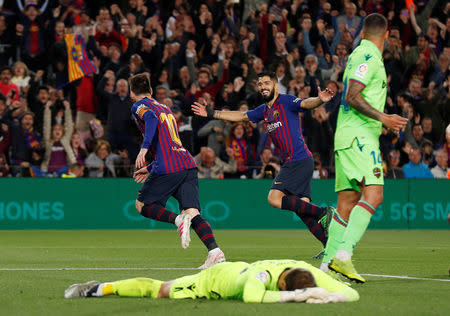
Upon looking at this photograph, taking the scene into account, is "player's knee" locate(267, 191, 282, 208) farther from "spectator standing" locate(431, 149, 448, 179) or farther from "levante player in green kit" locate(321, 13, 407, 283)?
"spectator standing" locate(431, 149, 448, 179)

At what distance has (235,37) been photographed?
2241 cm

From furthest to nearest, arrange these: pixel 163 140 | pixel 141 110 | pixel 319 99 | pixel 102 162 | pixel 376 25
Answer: pixel 102 162
pixel 163 140
pixel 141 110
pixel 319 99
pixel 376 25

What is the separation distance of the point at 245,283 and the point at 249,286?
135 millimetres

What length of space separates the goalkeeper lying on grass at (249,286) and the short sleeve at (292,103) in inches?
177

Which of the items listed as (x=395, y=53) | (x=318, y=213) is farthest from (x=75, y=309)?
(x=395, y=53)

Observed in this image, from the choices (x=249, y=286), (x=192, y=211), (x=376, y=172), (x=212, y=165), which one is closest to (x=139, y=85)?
(x=192, y=211)

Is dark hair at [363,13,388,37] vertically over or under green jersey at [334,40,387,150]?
over

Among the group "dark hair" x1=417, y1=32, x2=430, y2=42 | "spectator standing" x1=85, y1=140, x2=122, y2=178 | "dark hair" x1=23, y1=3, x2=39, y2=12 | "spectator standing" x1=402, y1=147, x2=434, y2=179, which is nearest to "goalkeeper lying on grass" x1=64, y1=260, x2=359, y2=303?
"spectator standing" x1=85, y1=140, x2=122, y2=178

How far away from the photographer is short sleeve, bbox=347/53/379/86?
816 cm

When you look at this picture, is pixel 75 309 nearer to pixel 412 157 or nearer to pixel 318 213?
pixel 318 213

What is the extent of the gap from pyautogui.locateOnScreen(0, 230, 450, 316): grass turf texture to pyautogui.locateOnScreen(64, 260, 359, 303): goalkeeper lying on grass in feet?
0.27

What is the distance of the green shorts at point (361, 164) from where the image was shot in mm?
8094

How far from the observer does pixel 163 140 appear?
10578 mm

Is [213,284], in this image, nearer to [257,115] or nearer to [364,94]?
[364,94]
